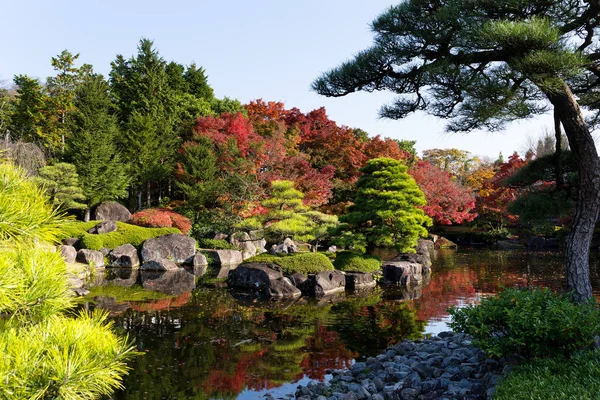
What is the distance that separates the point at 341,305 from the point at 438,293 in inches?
114

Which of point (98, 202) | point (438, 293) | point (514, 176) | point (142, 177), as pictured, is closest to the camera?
point (514, 176)

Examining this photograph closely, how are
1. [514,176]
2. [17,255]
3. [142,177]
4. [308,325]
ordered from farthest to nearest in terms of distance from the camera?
[142,177] → [308,325] → [514,176] → [17,255]

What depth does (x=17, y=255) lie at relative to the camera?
239 centimetres

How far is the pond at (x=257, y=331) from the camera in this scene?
5.41 m

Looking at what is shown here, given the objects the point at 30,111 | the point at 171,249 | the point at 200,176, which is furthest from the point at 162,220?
the point at 30,111

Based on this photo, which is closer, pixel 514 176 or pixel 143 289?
pixel 514 176

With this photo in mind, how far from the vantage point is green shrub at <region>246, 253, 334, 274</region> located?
12008 millimetres

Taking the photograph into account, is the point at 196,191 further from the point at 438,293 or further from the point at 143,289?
the point at 438,293

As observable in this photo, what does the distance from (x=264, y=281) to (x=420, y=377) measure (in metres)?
6.81

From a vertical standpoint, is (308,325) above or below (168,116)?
below

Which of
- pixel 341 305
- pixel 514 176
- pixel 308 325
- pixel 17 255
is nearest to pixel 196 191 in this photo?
pixel 341 305

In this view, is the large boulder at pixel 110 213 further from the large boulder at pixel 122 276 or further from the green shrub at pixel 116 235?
the large boulder at pixel 122 276

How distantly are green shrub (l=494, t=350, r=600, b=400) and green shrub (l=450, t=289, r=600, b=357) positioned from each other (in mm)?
144

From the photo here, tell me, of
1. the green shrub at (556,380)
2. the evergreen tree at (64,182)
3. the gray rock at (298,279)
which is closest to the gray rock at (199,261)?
the evergreen tree at (64,182)
